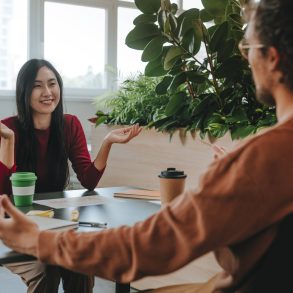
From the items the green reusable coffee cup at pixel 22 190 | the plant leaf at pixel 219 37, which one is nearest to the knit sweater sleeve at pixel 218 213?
the green reusable coffee cup at pixel 22 190

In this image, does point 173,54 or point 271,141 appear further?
point 173,54

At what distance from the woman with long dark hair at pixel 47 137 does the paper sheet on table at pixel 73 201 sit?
1.20ft

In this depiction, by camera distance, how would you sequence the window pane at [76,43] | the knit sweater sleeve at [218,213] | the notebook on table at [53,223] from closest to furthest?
1. the knit sweater sleeve at [218,213]
2. the notebook on table at [53,223]
3. the window pane at [76,43]

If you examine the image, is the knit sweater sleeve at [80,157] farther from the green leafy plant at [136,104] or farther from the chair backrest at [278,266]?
the chair backrest at [278,266]

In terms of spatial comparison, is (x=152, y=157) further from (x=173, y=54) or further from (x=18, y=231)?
(x=18, y=231)

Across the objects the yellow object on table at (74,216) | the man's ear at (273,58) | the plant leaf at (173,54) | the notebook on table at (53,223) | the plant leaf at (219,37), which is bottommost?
the yellow object on table at (74,216)

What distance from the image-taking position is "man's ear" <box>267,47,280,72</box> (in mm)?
977

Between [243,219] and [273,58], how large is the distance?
0.31 m

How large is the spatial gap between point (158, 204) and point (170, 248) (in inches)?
39.9

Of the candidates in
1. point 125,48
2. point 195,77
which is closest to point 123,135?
point 195,77

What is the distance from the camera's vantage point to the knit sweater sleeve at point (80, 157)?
250 cm

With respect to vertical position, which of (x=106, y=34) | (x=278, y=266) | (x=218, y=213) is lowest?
(x=278, y=266)

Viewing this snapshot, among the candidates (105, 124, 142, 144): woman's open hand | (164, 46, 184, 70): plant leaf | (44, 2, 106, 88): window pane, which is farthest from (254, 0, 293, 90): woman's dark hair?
(44, 2, 106, 88): window pane

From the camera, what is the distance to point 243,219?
92 cm
